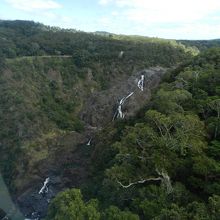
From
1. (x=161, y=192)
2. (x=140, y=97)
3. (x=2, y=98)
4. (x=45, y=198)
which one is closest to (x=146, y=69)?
(x=140, y=97)

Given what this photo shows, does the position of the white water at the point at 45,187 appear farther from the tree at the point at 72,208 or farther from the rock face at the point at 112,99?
the tree at the point at 72,208

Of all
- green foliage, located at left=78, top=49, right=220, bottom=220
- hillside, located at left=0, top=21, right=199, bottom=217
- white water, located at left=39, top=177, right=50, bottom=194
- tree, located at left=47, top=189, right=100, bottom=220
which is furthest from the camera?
hillside, located at left=0, top=21, right=199, bottom=217

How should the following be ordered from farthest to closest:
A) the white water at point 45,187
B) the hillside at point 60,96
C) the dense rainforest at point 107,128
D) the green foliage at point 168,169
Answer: the hillside at point 60,96 < the white water at point 45,187 < the dense rainforest at point 107,128 < the green foliage at point 168,169

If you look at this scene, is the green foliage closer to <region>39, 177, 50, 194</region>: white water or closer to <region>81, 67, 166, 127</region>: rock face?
<region>39, 177, 50, 194</region>: white water

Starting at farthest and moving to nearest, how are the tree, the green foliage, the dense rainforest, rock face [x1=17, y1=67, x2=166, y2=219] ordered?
rock face [x1=17, y1=67, x2=166, y2=219] → the dense rainforest → the green foliage → the tree

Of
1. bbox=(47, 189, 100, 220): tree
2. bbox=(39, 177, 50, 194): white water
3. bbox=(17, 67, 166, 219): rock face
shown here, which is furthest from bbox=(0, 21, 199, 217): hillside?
bbox=(47, 189, 100, 220): tree

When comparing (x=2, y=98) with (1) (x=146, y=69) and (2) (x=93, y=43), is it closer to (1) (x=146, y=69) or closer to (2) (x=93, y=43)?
(1) (x=146, y=69)

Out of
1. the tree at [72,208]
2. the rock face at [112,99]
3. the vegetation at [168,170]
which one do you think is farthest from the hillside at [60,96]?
the tree at [72,208]
